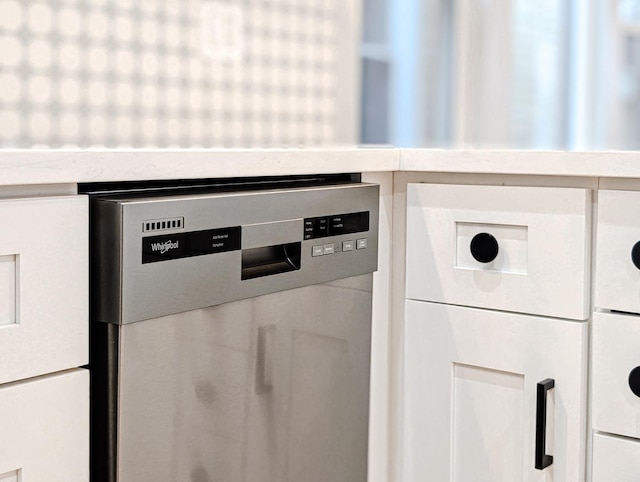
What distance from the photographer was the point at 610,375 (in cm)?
110

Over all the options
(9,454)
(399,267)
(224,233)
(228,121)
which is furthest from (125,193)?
(228,121)

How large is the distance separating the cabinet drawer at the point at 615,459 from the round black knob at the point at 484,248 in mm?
287

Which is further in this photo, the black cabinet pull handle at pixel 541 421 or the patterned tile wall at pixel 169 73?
the patterned tile wall at pixel 169 73

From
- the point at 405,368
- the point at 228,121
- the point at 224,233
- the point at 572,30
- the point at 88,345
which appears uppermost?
the point at 572,30

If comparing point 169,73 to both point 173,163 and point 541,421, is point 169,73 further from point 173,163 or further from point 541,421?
point 541,421

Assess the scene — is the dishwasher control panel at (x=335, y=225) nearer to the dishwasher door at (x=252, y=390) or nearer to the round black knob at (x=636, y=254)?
the dishwasher door at (x=252, y=390)

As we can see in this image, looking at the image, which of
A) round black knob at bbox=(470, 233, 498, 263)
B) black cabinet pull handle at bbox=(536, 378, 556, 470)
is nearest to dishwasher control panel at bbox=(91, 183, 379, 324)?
round black knob at bbox=(470, 233, 498, 263)

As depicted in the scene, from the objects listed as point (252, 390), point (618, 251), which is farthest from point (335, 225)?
point (618, 251)

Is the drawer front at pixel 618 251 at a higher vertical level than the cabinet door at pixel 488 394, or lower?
higher

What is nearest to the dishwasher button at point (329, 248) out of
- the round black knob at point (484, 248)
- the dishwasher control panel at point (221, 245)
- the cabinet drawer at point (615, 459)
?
the dishwasher control panel at point (221, 245)

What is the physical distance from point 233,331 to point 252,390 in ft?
0.29

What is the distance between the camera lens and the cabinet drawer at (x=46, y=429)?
77 cm

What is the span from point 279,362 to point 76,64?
71cm

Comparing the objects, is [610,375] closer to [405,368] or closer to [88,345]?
[405,368]
